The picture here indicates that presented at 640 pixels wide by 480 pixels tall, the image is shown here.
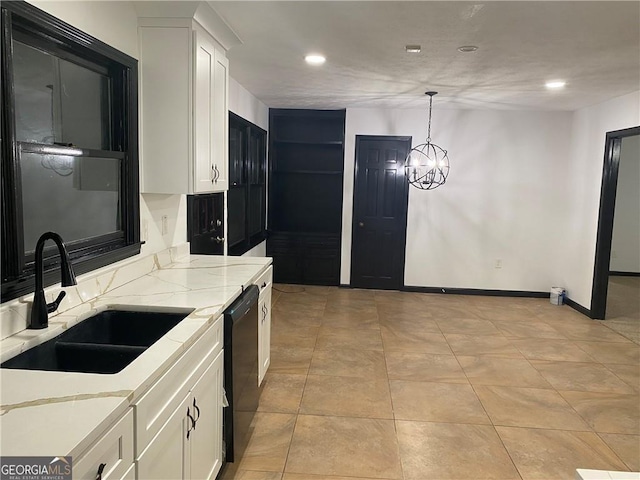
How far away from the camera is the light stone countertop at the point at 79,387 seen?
109 centimetres

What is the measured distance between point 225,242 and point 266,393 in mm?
1693

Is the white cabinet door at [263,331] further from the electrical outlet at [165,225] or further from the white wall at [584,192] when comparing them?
the white wall at [584,192]

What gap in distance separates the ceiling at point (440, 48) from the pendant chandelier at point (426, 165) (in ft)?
3.74

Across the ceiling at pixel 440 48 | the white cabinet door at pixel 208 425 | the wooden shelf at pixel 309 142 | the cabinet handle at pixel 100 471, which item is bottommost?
the white cabinet door at pixel 208 425

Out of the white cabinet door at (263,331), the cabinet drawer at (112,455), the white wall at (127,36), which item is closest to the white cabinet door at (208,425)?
the cabinet drawer at (112,455)

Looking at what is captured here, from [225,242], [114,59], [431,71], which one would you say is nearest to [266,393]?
[225,242]

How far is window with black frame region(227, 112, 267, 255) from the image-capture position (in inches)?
197

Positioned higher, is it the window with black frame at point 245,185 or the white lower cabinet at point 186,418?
the window with black frame at point 245,185

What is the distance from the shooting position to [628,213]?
7984mm

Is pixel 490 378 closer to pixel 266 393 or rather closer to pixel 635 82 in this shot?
pixel 266 393

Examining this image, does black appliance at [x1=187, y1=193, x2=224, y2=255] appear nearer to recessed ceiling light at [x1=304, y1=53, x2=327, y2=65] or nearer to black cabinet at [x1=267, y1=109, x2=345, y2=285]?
recessed ceiling light at [x1=304, y1=53, x2=327, y2=65]

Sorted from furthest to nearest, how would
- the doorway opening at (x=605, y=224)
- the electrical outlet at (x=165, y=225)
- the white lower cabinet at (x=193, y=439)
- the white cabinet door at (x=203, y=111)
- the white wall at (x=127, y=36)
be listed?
the doorway opening at (x=605, y=224), the electrical outlet at (x=165, y=225), the white cabinet door at (x=203, y=111), the white wall at (x=127, y=36), the white lower cabinet at (x=193, y=439)

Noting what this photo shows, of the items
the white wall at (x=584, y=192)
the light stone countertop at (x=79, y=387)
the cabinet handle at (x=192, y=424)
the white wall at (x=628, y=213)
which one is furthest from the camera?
the white wall at (x=628, y=213)

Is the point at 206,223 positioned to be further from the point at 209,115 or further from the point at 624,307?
the point at 624,307
